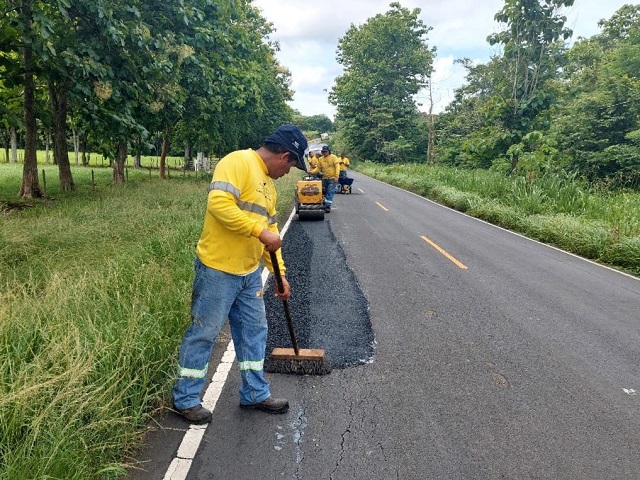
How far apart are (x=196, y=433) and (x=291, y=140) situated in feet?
6.70

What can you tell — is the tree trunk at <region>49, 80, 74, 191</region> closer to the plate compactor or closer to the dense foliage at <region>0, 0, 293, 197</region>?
the dense foliage at <region>0, 0, 293, 197</region>

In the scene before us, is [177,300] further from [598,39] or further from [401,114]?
[401,114]

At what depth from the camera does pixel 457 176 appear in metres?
21.9

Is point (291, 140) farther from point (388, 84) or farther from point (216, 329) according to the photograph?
point (388, 84)

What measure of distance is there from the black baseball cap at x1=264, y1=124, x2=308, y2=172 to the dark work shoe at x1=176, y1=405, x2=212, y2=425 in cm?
183

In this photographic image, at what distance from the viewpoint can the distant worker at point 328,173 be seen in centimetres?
1357

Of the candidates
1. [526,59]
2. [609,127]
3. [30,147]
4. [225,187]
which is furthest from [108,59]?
[609,127]

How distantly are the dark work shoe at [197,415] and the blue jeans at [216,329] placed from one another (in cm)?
Result: 3

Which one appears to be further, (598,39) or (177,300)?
(598,39)

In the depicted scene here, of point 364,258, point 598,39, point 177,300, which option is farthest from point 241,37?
point 598,39

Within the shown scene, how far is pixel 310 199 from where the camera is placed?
11789mm

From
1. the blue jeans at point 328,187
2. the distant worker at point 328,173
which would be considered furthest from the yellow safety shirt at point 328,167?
the blue jeans at point 328,187

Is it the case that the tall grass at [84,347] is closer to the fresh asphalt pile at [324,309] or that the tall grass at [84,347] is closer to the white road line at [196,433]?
the white road line at [196,433]

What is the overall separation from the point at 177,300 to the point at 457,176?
1958cm
